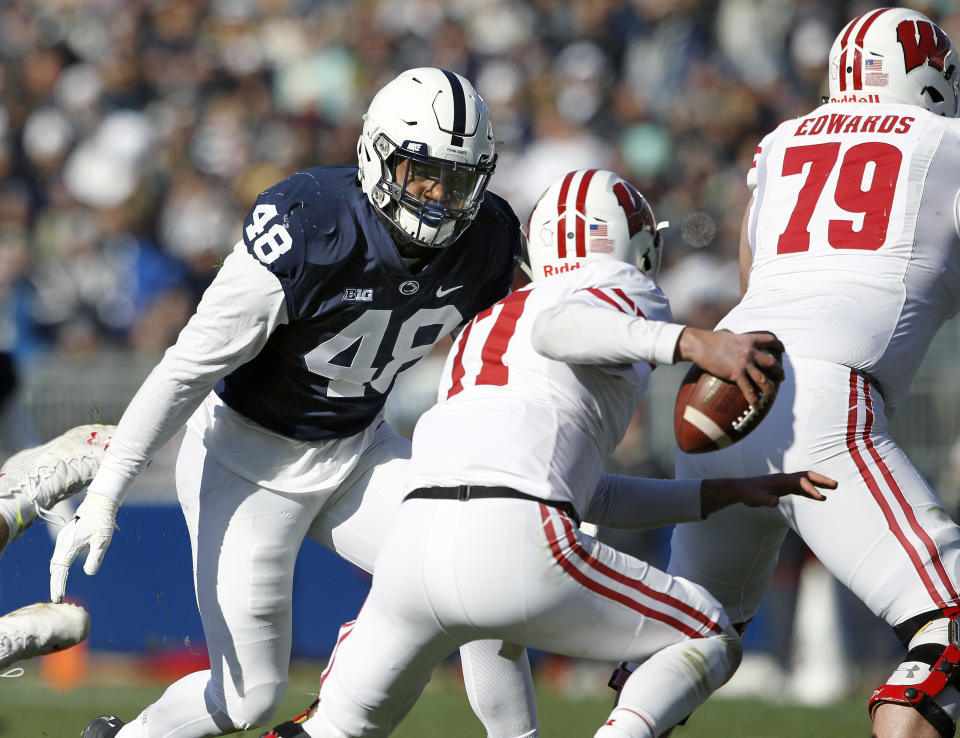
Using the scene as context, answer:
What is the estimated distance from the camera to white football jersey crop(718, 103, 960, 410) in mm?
3516

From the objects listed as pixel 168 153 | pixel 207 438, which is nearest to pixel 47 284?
pixel 168 153

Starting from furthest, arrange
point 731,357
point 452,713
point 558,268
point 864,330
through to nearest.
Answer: point 452,713
point 864,330
point 558,268
point 731,357

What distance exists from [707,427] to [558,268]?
0.52m

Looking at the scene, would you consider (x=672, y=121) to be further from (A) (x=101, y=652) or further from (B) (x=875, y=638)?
(A) (x=101, y=652)

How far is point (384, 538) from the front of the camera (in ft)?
13.0

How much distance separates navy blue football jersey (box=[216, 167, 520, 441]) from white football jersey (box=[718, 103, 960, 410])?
0.77 meters

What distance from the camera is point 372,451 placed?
4.12 m

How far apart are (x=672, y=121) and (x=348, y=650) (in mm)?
6738

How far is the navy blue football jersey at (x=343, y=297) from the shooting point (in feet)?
11.8

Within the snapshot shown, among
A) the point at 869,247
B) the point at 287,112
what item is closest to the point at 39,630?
the point at 869,247

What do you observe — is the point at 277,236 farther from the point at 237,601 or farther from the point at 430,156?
the point at 237,601

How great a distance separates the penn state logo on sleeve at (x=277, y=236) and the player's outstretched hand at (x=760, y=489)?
3.94 ft

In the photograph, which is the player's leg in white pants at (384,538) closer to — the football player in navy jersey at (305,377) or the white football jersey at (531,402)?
the football player in navy jersey at (305,377)

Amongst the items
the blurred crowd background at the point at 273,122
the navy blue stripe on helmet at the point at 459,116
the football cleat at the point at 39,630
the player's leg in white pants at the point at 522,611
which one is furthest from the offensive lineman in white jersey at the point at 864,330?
the blurred crowd background at the point at 273,122
